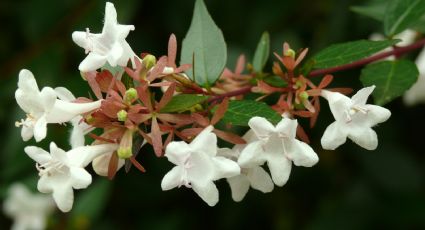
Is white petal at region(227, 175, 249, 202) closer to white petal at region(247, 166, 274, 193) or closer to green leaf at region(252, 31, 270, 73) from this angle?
white petal at region(247, 166, 274, 193)

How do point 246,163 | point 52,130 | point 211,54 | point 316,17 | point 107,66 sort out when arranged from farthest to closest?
1. point 316,17
2. point 52,130
3. point 211,54
4. point 107,66
5. point 246,163

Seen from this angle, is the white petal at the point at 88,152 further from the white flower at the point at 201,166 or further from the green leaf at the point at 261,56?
the green leaf at the point at 261,56

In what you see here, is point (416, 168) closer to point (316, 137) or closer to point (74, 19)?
point (316, 137)

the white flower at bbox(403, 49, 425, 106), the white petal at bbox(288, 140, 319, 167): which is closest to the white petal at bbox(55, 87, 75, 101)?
the white petal at bbox(288, 140, 319, 167)

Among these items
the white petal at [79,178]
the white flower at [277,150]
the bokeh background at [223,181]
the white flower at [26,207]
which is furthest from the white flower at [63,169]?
the white flower at [26,207]

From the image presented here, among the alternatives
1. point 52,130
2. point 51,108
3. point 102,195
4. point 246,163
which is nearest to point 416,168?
point 102,195

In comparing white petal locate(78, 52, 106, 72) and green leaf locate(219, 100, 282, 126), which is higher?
white petal locate(78, 52, 106, 72)

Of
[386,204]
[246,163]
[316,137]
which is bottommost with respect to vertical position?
[386,204]
